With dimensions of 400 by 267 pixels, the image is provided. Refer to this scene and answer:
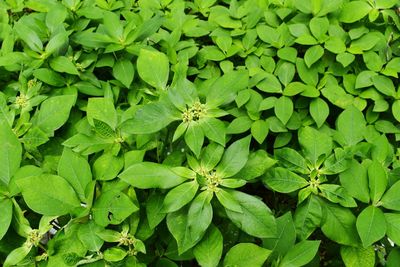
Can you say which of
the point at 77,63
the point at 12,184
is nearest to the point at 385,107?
the point at 77,63

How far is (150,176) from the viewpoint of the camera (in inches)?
46.1

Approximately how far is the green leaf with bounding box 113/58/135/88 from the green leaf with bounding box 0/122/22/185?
1.36 feet

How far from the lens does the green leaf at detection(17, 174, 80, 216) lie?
1181 millimetres

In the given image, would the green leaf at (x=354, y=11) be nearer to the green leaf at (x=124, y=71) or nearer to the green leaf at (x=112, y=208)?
the green leaf at (x=124, y=71)

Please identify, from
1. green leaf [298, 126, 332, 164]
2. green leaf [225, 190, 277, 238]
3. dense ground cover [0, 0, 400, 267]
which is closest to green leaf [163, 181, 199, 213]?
dense ground cover [0, 0, 400, 267]

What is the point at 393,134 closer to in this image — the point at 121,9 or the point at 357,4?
the point at 357,4

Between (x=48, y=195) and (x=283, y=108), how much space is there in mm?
797

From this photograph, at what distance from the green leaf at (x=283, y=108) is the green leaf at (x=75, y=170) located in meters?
0.65

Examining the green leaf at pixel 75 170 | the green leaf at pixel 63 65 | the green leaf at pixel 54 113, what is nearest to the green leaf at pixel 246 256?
the green leaf at pixel 75 170

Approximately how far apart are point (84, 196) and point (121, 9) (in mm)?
966

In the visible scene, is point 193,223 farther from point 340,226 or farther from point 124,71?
point 124,71

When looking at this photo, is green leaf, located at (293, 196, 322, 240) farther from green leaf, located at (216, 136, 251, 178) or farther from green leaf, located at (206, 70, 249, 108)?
green leaf, located at (206, 70, 249, 108)

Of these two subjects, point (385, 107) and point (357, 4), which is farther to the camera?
point (357, 4)

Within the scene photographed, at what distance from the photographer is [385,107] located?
1531mm
